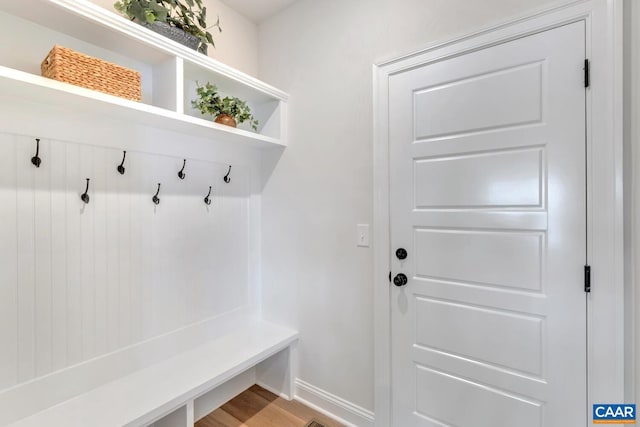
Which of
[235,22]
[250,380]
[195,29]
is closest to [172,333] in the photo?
[250,380]

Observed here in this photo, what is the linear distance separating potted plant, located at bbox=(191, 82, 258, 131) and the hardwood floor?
1.81 meters

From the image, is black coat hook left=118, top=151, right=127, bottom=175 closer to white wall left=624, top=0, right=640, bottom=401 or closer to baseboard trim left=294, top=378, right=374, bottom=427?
baseboard trim left=294, top=378, right=374, bottom=427

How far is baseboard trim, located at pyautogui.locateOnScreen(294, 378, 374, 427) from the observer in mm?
1742

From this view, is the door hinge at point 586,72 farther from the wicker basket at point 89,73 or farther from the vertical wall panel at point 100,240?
the vertical wall panel at point 100,240

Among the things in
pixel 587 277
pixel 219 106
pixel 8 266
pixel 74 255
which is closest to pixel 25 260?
pixel 8 266

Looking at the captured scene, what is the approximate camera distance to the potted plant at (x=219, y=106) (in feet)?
5.51

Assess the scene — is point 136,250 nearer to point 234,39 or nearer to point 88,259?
point 88,259

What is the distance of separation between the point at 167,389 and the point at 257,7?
2416mm

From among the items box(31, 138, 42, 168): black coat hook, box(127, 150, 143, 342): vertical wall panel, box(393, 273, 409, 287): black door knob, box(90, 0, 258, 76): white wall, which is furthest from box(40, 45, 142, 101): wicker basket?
box(393, 273, 409, 287): black door knob

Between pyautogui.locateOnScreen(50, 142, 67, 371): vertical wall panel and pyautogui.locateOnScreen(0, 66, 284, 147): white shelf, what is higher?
pyautogui.locateOnScreen(0, 66, 284, 147): white shelf

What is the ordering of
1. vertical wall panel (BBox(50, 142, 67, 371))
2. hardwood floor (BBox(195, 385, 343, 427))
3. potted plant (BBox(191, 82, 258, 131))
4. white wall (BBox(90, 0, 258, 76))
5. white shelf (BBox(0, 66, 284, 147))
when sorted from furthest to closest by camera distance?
1. white wall (BBox(90, 0, 258, 76))
2. hardwood floor (BBox(195, 385, 343, 427))
3. potted plant (BBox(191, 82, 258, 131))
4. vertical wall panel (BBox(50, 142, 67, 371))
5. white shelf (BBox(0, 66, 284, 147))

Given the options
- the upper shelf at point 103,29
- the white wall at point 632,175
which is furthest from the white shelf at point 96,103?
the white wall at point 632,175

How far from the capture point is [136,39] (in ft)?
4.32

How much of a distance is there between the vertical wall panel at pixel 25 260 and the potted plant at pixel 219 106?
2.54ft
